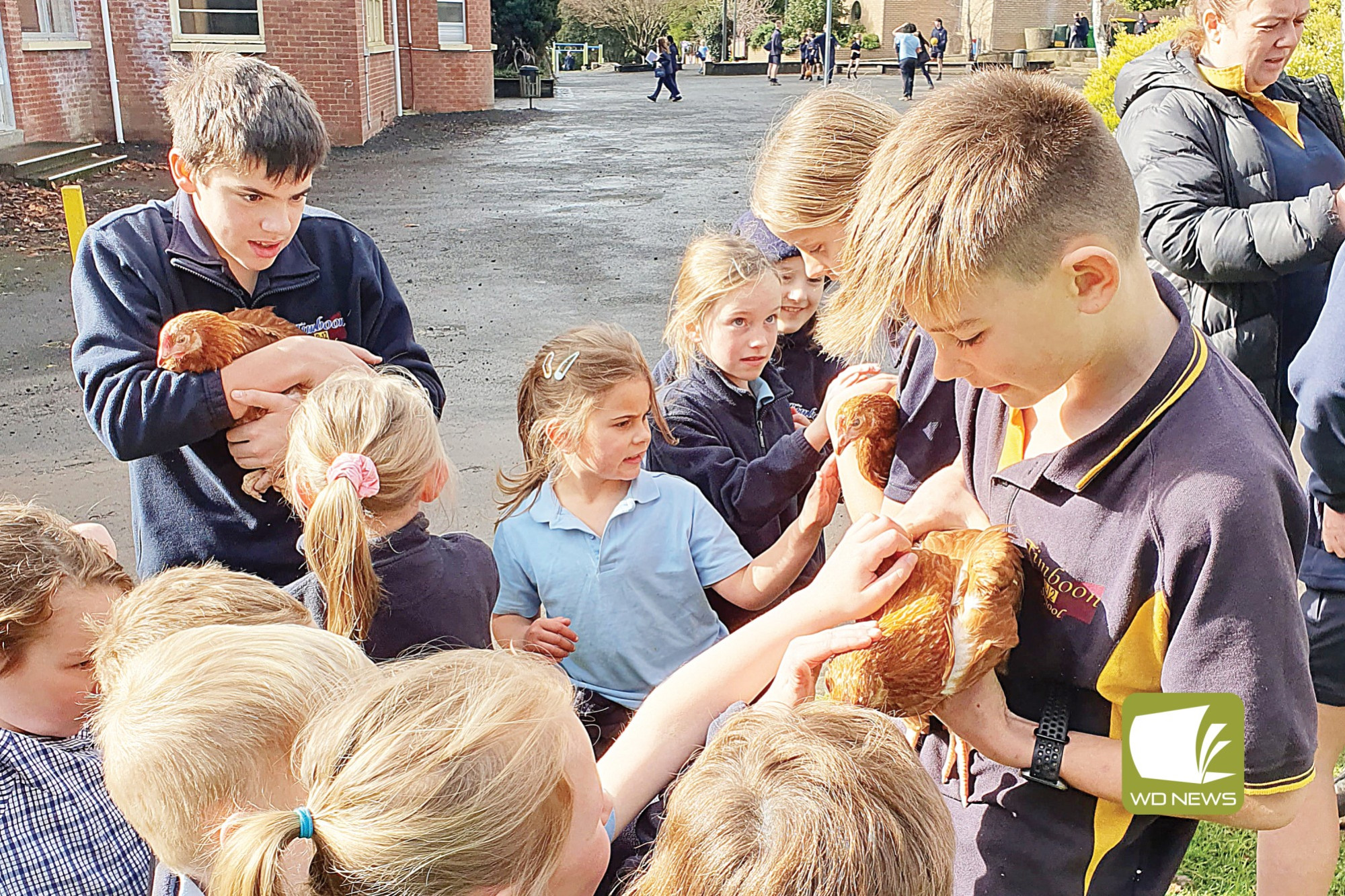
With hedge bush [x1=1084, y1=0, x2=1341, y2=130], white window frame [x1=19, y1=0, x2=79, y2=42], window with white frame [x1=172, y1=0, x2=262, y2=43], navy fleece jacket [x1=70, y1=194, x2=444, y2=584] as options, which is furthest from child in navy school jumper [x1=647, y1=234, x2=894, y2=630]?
window with white frame [x1=172, y1=0, x2=262, y2=43]

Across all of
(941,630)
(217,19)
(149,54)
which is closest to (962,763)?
(941,630)

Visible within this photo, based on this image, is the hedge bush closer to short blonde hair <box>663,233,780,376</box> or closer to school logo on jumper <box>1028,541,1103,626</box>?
short blonde hair <box>663,233,780,376</box>

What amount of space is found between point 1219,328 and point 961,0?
6298 cm

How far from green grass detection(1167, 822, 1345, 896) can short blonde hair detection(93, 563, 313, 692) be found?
2.76 metres

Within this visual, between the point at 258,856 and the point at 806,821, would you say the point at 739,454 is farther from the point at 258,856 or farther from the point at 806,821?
the point at 258,856

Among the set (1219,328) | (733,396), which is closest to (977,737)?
(733,396)

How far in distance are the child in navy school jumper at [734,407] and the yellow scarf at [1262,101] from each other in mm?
1724

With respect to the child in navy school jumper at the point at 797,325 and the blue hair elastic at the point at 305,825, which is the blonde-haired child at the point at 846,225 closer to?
the child in navy school jumper at the point at 797,325

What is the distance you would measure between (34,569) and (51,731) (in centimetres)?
35

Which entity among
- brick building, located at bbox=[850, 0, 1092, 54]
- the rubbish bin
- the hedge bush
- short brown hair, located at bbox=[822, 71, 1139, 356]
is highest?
brick building, located at bbox=[850, 0, 1092, 54]

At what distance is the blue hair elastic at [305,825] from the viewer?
4.64 ft

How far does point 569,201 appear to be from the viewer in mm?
16344

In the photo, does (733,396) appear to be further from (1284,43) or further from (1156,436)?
(1284,43)

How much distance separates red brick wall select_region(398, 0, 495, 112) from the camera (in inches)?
1035
